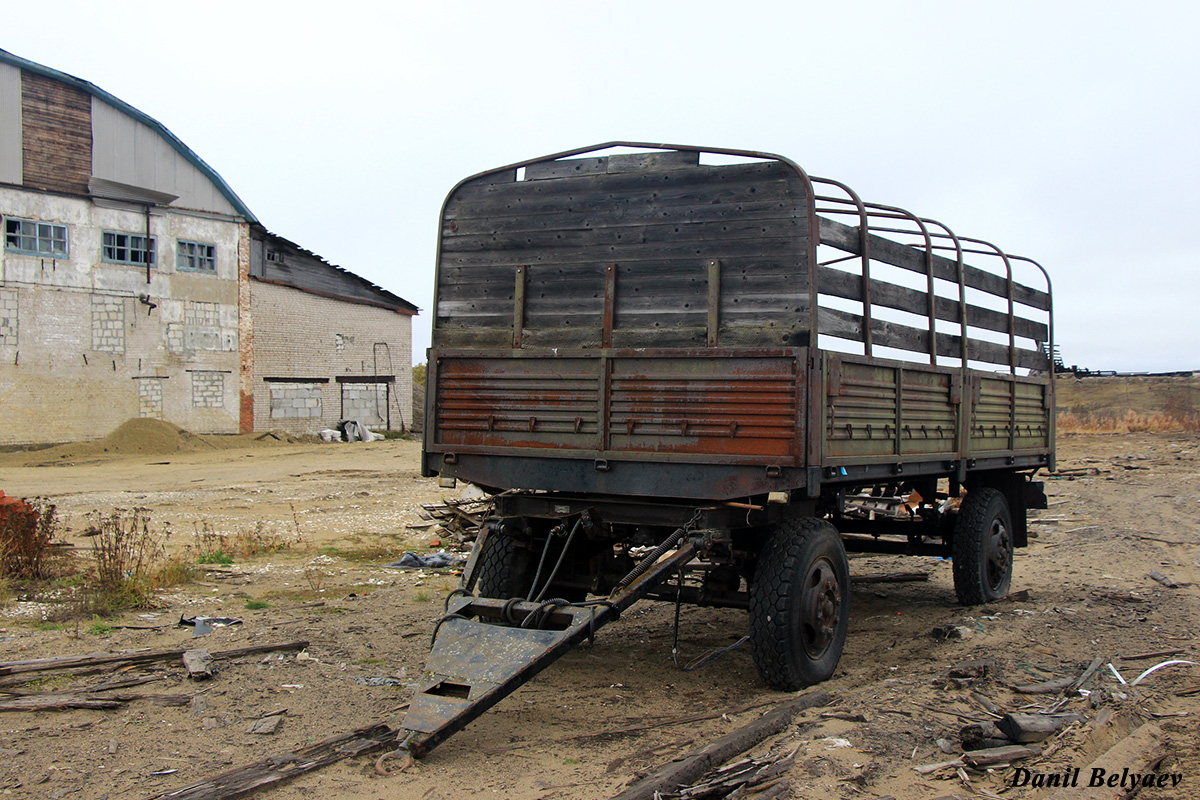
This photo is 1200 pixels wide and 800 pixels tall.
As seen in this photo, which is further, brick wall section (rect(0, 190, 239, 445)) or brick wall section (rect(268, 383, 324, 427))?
brick wall section (rect(268, 383, 324, 427))

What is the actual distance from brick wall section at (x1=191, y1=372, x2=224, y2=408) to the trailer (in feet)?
69.5

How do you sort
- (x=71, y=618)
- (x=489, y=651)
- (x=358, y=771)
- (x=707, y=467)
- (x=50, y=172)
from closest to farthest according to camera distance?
(x=358, y=771), (x=489, y=651), (x=707, y=467), (x=71, y=618), (x=50, y=172)

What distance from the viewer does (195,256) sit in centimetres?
2552

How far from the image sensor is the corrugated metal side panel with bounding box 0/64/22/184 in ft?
72.3

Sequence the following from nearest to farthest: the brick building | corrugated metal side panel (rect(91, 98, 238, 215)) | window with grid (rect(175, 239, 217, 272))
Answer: the brick building < corrugated metal side panel (rect(91, 98, 238, 215)) < window with grid (rect(175, 239, 217, 272))

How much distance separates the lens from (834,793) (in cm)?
368

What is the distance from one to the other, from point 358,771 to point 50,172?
23.5m

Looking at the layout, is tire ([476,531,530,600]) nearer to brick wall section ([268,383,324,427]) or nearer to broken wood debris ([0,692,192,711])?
broken wood debris ([0,692,192,711])

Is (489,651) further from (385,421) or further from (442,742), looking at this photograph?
(385,421)

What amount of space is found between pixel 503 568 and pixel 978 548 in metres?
4.08

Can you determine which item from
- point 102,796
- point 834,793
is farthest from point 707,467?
point 102,796

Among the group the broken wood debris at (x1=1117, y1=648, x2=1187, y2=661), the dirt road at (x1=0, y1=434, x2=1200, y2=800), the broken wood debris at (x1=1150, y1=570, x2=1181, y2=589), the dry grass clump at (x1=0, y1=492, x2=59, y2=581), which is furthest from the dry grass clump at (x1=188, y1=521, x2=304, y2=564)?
the broken wood debris at (x1=1150, y1=570, x2=1181, y2=589)

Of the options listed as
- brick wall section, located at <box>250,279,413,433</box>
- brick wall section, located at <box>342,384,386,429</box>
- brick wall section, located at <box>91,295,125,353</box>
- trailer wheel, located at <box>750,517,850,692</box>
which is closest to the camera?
trailer wheel, located at <box>750,517,850,692</box>

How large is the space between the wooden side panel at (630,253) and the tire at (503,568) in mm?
1297
